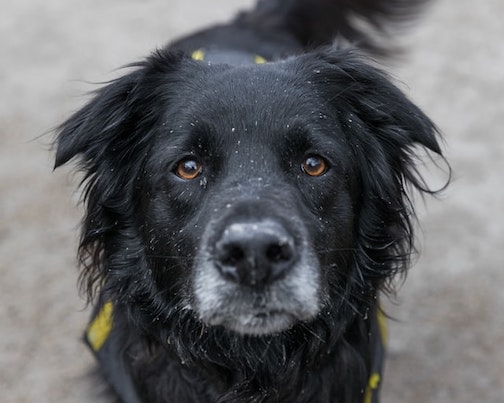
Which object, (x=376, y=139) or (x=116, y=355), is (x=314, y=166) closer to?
(x=376, y=139)

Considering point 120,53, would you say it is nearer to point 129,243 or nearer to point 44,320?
point 44,320

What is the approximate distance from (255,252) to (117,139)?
937 mm

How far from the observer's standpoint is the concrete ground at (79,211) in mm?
4129

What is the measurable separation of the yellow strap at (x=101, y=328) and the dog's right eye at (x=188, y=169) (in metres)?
0.81

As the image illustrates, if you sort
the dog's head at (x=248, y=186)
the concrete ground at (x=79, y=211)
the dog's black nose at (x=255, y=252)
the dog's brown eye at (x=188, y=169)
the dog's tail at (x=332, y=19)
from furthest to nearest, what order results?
A: the dog's tail at (x=332, y=19) < the concrete ground at (x=79, y=211) < the dog's brown eye at (x=188, y=169) < the dog's head at (x=248, y=186) < the dog's black nose at (x=255, y=252)

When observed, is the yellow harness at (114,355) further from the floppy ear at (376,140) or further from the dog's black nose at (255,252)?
the dog's black nose at (255,252)

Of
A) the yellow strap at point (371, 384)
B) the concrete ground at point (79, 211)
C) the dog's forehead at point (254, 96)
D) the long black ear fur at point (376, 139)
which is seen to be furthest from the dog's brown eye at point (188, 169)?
the yellow strap at point (371, 384)

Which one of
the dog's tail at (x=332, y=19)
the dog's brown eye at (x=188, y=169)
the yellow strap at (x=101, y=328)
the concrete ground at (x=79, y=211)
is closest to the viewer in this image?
the dog's brown eye at (x=188, y=169)

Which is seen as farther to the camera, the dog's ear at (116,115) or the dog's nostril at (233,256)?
the dog's ear at (116,115)

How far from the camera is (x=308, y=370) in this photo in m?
3.07

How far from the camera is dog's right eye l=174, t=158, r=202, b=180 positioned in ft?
9.06

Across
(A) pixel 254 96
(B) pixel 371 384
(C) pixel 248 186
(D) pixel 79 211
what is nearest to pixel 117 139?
(A) pixel 254 96

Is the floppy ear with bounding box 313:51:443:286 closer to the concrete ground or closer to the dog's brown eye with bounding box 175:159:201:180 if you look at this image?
the dog's brown eye with bounding box 175:159:201:180

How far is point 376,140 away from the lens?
3047 mm
